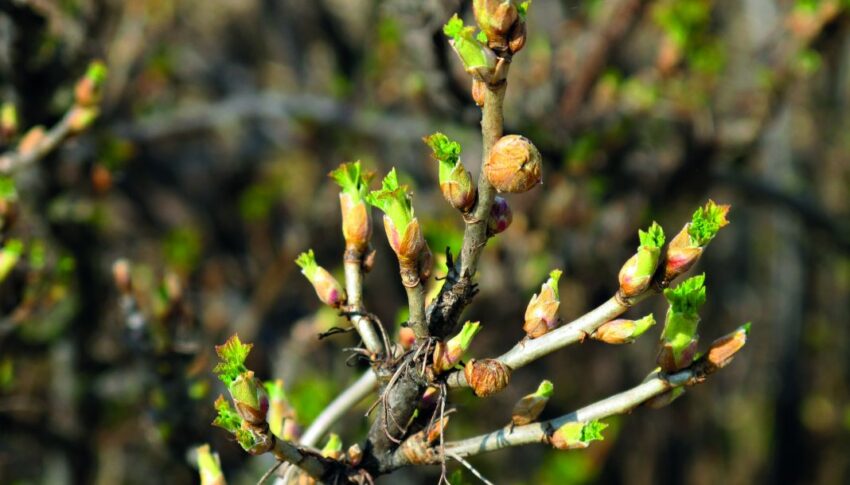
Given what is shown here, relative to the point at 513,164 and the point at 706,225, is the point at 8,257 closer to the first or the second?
the point at 513,164

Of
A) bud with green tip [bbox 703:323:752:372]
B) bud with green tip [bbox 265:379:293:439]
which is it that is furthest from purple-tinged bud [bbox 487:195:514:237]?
bud with green tip [bbox 265:379:293:439]

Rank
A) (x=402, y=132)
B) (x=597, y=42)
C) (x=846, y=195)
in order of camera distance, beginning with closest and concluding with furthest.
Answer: (x=597, y=42), (x=402, y=132), (x=846, y=195)

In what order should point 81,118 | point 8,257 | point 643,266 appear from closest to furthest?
point 643,266 < point 8,257 < point 81,118

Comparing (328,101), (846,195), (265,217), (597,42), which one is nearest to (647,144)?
(597,42)


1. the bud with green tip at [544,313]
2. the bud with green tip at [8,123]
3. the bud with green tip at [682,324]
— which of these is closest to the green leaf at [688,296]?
the bud with green tip at [682,324]

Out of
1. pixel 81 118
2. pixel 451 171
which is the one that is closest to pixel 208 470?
pixel 451 171

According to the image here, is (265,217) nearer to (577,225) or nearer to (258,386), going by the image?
(577,225)

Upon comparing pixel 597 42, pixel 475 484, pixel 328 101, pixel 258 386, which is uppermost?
pixel 258 386

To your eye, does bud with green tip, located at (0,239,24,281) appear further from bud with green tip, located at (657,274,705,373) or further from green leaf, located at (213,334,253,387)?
bud with green tip, located at (657,274,705,373)
